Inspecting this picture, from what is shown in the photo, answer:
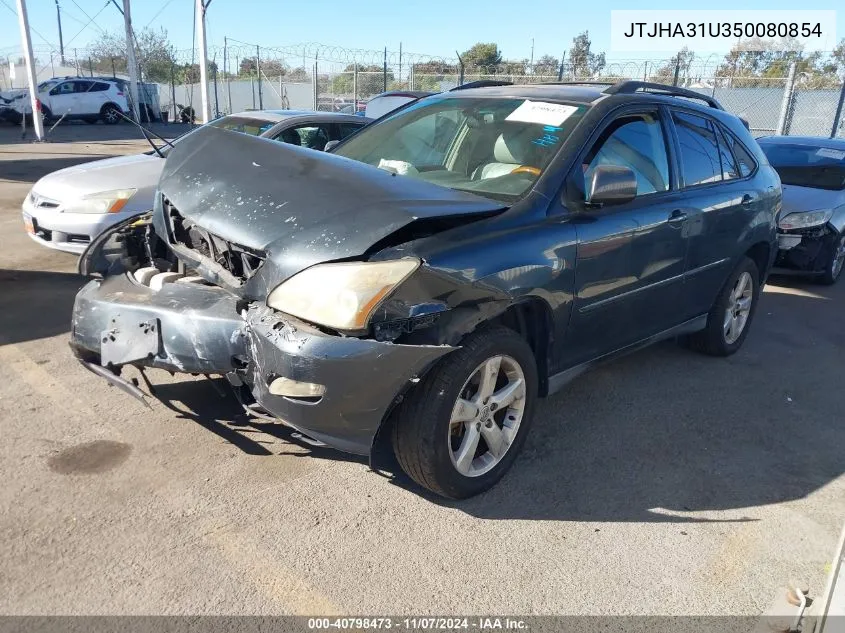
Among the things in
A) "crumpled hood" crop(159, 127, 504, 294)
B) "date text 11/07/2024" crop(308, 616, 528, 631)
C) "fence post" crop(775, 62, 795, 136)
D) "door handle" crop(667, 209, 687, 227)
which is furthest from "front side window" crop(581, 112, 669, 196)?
"fence post" crop(775, 62, 795, 136)

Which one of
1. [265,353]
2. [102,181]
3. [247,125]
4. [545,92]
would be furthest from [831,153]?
[265,353]

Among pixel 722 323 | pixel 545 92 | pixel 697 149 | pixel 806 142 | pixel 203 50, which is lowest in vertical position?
pixel 722 323

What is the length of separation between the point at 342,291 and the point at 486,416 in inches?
36.8

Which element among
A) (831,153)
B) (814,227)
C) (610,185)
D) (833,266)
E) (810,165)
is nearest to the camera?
(610,185)

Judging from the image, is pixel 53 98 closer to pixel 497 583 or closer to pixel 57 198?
pixel 57 198

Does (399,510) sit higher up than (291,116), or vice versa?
(291,116)

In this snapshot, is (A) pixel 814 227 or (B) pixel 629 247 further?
(A) pixel 814 227

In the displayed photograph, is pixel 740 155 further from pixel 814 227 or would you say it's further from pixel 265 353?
pixel 265 353

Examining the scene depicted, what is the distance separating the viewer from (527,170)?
135 inches

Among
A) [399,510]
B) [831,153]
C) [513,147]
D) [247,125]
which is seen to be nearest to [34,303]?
[247,125]

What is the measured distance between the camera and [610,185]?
10.6 ft

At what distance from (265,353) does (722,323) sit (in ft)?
11.5

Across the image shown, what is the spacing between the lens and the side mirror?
322 centimetres

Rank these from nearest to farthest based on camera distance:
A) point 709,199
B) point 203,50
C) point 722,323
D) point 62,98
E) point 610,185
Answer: point 610,185
point 709,199
point 722,323
point 203,50
point 62,98
